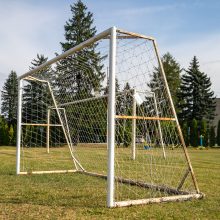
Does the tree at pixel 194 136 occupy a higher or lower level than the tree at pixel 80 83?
lower

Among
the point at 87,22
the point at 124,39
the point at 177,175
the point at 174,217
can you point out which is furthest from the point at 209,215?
the point at 87,22

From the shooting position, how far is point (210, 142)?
3005 cm

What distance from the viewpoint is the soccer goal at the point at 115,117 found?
5.43m

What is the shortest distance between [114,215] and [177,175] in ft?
14.9

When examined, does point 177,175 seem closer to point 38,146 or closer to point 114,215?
point 114,215

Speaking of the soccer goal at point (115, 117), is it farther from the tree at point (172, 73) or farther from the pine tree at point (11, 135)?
the tree at point (172, 73)

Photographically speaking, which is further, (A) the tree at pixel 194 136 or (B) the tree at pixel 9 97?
(B) the tree at pixel 9 97

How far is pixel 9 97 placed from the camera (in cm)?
5041

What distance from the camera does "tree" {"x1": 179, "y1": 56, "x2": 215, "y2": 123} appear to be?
40.8 meters

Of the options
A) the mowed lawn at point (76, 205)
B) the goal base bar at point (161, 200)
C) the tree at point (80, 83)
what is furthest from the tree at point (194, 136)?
the goal base bar at point (161, 200)

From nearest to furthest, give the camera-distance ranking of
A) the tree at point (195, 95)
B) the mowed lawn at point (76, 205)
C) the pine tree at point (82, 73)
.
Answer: the mowed lawn at point (76, 205)
the pine tree at point (82, 73)
the tree at point (195, 95)

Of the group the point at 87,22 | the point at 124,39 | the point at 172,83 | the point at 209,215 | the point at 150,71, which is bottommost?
the point at 209,215

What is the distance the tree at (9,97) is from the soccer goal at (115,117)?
31.6m

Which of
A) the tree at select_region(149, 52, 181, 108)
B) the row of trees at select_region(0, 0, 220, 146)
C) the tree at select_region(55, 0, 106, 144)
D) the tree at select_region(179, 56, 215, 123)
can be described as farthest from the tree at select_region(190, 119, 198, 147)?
the tree at select_region(55, 0, 106, 144)
